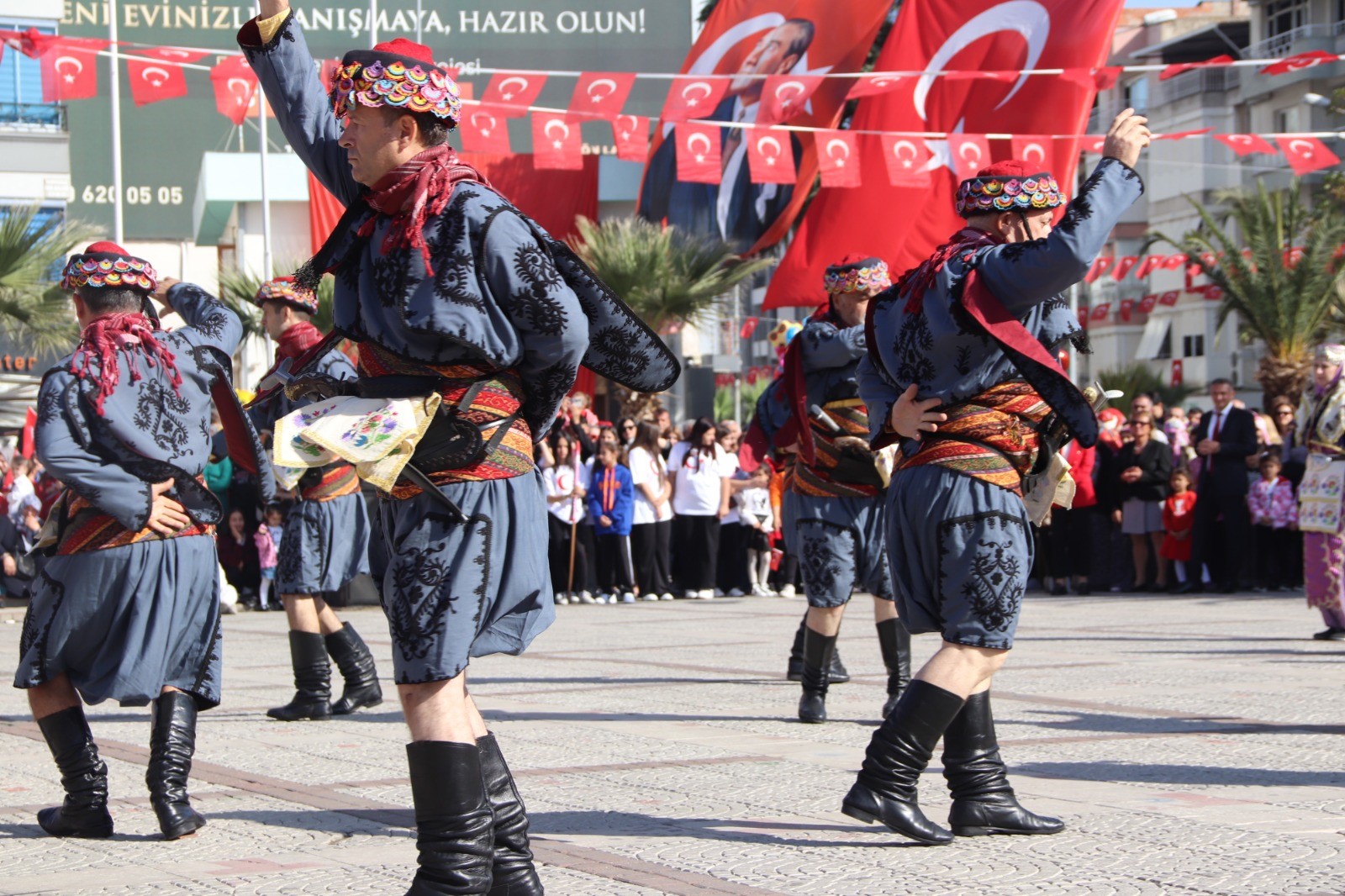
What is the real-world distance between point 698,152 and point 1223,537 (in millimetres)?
6540

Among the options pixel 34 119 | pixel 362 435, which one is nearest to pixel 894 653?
pixel 362 435

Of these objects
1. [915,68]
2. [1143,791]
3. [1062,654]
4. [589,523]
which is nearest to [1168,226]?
[915,68]

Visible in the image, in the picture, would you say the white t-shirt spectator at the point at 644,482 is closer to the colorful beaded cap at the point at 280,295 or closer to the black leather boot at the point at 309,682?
the black leather boot at the point at 309,682

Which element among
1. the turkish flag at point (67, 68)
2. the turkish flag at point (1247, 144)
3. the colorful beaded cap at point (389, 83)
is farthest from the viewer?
the turkish flag at point (1247, 144)

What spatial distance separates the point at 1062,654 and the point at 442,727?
771cm

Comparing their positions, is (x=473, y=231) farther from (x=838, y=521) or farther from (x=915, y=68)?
(x=915, y=68)

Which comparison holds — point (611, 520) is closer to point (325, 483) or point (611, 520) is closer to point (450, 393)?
point (325, 483)

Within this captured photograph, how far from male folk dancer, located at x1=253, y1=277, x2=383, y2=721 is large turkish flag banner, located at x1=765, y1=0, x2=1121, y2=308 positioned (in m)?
10.0

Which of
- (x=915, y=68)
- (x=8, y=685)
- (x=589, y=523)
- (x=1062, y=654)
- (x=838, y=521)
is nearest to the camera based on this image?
(x=838, y=521)

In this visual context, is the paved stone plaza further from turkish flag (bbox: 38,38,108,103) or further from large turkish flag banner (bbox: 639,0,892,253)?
large turkish flag banner (bbox: 639,0,892,253)

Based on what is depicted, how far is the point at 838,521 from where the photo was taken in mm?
7957

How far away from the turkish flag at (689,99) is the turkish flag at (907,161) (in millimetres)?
1827

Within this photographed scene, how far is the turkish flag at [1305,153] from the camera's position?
1625 centimetres

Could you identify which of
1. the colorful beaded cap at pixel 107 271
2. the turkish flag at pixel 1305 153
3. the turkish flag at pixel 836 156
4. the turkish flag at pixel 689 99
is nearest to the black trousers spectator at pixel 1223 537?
the turkish flag at pixel 1305 153
